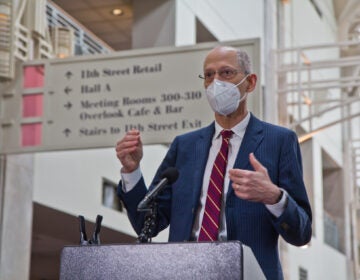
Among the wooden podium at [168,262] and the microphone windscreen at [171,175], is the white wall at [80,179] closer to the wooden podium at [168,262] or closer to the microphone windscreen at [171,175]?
the microphone windscreen at [171,175]

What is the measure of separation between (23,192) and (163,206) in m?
6.79

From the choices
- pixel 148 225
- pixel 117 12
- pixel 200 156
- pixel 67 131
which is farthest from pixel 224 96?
pixel 117 12

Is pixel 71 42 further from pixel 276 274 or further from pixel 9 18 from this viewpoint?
pixel 276 274

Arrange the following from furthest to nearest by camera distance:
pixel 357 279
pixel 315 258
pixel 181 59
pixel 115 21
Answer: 1. pixel 357 279
2. pixel 315 258
3. pixel 115 21
4. pixel 181 59

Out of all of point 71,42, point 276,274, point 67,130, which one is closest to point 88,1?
Answer: point 71,42

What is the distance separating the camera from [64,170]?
11133mm

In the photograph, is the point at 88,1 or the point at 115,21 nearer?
the point at 88,1

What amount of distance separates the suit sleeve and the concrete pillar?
6.33 m

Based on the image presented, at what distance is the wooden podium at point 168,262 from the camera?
2092 millimetres

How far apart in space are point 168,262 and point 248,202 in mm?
529

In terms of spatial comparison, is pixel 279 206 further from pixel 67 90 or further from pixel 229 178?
pixel 67 90

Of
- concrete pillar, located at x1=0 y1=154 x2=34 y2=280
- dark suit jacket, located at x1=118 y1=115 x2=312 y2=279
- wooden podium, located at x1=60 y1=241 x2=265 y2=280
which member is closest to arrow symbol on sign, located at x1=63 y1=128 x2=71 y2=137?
concrete pillar, located at x1=0 y1=154 x2=34 y2=280

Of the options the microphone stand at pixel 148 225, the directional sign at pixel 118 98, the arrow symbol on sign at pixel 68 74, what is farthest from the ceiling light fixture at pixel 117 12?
the microphone stand at pixel 148 225

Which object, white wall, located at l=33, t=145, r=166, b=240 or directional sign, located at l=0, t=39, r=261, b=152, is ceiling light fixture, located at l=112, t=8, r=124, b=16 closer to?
white wall, located at l=33, t=145, r=166, b=240
